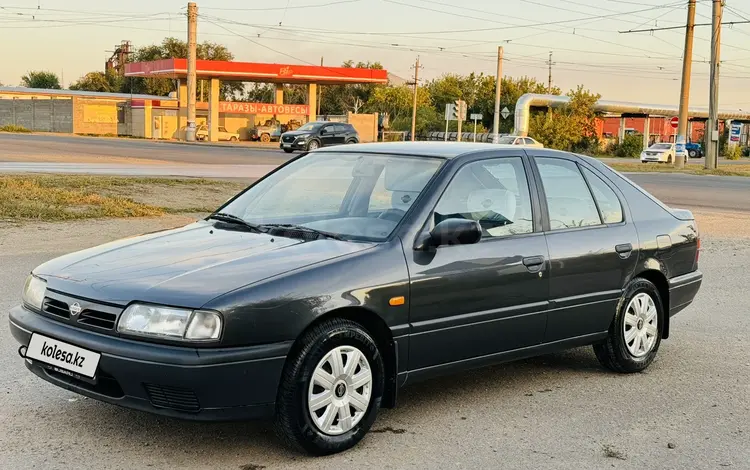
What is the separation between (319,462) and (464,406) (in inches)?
49.9

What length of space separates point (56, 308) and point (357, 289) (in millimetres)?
1433

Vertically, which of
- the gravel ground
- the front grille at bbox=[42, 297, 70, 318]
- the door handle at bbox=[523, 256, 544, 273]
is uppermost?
the door handle at bbox=[523, 256, 544, 273]

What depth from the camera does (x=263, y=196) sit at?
570 centimetres

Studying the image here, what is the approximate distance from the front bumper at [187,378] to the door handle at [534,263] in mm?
1728

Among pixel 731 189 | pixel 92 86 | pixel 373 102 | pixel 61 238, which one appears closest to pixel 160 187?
pixel 61 238

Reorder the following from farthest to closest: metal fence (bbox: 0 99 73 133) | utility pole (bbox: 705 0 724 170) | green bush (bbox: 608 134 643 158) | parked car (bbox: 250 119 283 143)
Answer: green bush (bbox: 608 134 643 158) < metal fence (bbox: 0 99 73 133) < parked car (bbox: 250 119 283 143) < utility pole (bbox: 705 0 724 170)

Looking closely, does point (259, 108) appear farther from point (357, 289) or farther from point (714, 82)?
point (357, 289)

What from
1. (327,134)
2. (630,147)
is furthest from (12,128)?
(630,147)

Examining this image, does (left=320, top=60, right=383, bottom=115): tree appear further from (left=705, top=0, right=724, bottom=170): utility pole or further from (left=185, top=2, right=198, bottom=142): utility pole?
(left=705, top=0, right=724, bottom=170): utility pole

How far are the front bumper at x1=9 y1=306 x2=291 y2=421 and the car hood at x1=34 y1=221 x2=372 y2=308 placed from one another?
215mm

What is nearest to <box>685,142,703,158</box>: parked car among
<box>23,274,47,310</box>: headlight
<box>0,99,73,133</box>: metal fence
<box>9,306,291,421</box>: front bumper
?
<box>0,99,73,133</box>: metal fence

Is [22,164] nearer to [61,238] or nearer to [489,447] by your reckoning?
[61,238]

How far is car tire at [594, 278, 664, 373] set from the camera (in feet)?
19.4

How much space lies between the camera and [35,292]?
4.54 m
